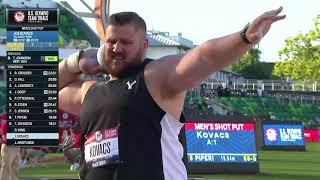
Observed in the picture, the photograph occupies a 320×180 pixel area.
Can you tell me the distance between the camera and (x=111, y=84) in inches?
152

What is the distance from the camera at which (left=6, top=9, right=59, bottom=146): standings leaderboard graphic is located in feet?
28.5

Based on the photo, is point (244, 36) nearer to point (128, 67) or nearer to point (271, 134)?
point (128, 67)

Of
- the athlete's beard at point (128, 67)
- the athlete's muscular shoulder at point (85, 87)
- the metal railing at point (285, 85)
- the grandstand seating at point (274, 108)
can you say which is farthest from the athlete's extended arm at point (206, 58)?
the metal railing at point (285, 85)

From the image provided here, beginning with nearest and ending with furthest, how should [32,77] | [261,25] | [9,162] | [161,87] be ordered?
[261,25]
[161,87]
[32,77]
[9,162]

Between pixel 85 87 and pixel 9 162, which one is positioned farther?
pixel 9 162

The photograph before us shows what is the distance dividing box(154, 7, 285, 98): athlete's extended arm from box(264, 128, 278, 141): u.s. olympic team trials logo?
2583 centimetres

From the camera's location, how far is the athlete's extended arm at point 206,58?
337cm

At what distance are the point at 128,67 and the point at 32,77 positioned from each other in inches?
227
